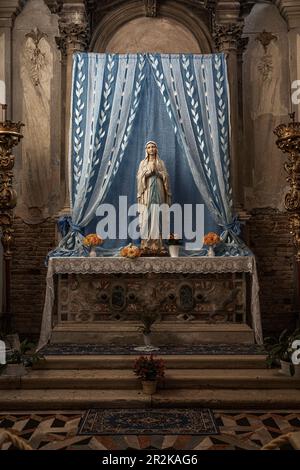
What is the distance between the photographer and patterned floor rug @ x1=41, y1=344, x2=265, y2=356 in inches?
262

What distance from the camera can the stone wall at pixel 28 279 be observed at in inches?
352

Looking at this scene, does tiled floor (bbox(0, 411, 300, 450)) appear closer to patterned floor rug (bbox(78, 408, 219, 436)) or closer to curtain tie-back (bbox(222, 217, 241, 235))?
patterned floor rug (bbox(78, 408, 219, 436))

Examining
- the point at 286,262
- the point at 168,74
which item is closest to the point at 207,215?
the point at 286,262

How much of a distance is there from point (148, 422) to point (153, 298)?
2595 mm

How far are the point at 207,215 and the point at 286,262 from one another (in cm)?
175

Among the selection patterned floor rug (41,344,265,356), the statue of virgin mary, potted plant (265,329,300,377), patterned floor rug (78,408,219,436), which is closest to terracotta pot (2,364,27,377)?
patterned floor rug (41,344,265,356)

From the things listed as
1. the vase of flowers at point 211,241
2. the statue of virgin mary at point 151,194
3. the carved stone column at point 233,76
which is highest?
the carved stone column at point 233,76

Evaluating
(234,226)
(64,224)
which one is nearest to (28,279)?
(64,224)

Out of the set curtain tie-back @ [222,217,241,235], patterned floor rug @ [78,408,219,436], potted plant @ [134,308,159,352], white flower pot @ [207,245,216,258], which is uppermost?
curtain tie-back @ [222,217,241,235]

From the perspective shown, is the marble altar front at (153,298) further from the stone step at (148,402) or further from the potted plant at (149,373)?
the stone step at (148,402)

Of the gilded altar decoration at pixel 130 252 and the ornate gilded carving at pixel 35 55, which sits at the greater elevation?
the ornate gilded carving at pixel 35 55

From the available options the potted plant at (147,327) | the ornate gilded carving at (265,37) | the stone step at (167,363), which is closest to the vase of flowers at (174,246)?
the potted plant at (147,327)

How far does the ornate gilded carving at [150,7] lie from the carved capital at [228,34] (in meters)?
1.17

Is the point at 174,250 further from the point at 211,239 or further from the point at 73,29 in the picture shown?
the point at 73,29
